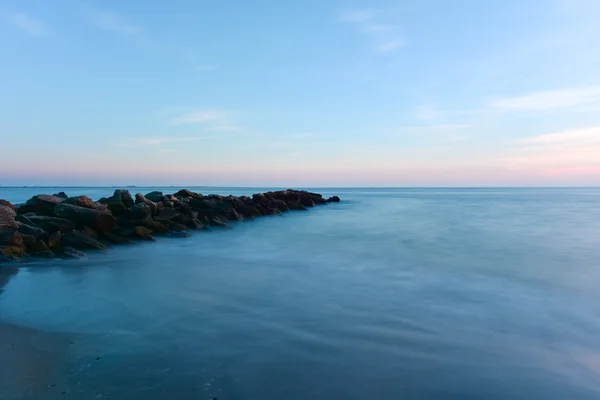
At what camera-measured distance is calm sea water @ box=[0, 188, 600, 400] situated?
149 inches

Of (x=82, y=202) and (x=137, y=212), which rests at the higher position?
(x=82, y=202)

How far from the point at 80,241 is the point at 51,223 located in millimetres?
1066

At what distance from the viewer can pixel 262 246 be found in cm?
1389

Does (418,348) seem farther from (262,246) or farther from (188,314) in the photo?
(262,246)

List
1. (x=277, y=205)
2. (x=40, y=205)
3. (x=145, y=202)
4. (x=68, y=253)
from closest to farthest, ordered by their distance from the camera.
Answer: (x=68, y=253), (x=40, y=205), (x=145, y=202), (x=277, y=205)

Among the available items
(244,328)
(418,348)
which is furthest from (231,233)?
(418,348)

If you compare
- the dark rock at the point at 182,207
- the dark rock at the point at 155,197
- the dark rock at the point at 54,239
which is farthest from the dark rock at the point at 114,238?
the dark rock at the point at 182,207

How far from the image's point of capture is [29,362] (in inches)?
163

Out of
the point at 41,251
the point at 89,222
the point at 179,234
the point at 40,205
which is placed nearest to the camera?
the point at 41,251

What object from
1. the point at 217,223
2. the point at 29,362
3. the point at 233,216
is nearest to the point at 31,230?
the point at 29,362

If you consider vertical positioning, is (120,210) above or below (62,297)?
above

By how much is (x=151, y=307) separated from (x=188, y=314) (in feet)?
2.43

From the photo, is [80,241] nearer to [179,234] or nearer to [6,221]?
[6,221]

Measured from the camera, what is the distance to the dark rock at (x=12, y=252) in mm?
9555
